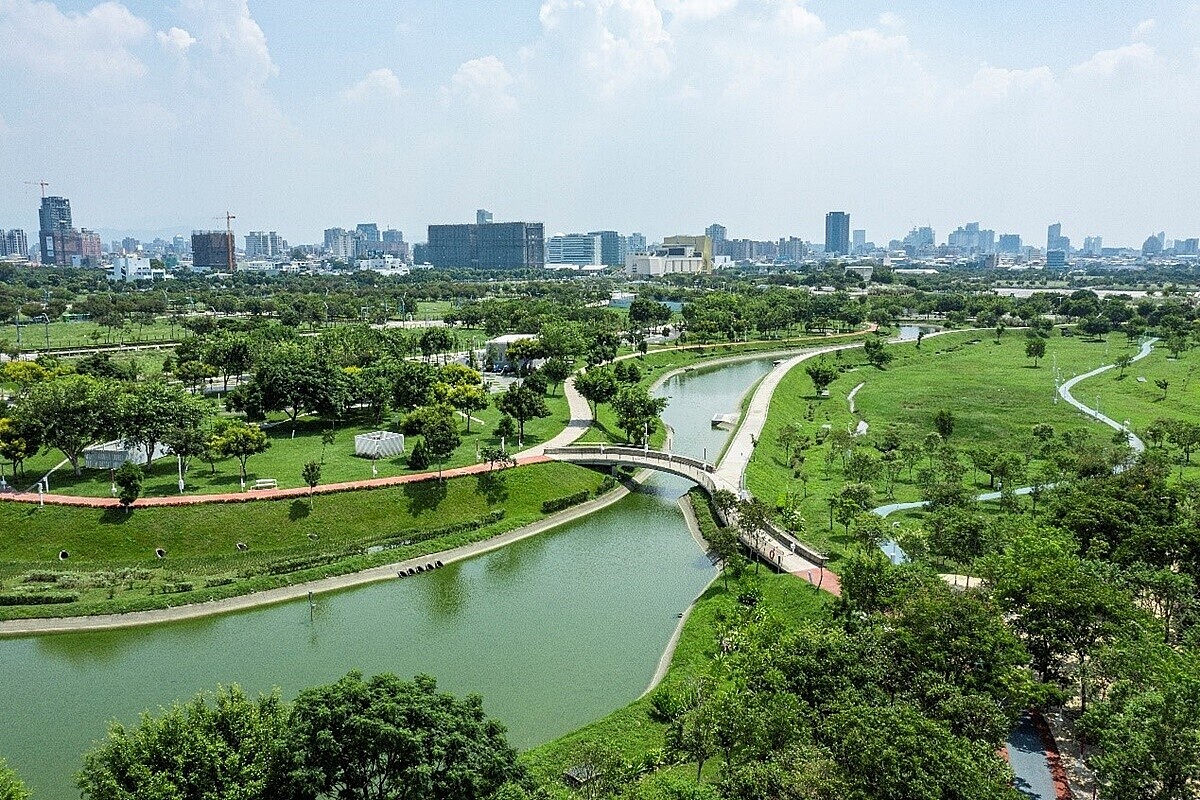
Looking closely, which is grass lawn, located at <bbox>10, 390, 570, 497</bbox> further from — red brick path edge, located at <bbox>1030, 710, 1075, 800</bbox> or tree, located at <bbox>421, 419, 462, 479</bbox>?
red brick path edge, located at <bbox>1030, 710, 1075, 800</bbox>

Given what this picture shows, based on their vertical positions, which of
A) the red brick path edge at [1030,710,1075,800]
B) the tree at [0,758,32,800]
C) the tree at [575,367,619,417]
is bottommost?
the red brick path edge at [1030,710,1075,800]

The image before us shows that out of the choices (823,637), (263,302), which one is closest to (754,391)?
(823,637)

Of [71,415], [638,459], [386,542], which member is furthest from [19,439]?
[638,459]

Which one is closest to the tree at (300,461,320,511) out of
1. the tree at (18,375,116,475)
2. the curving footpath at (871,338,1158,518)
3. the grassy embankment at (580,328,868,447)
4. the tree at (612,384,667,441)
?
the tree at (18,375,116,475)

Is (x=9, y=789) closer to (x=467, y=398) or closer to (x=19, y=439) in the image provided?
(x=19, y=439)

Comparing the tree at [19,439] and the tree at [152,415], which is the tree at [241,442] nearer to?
the tree at [152,415]
